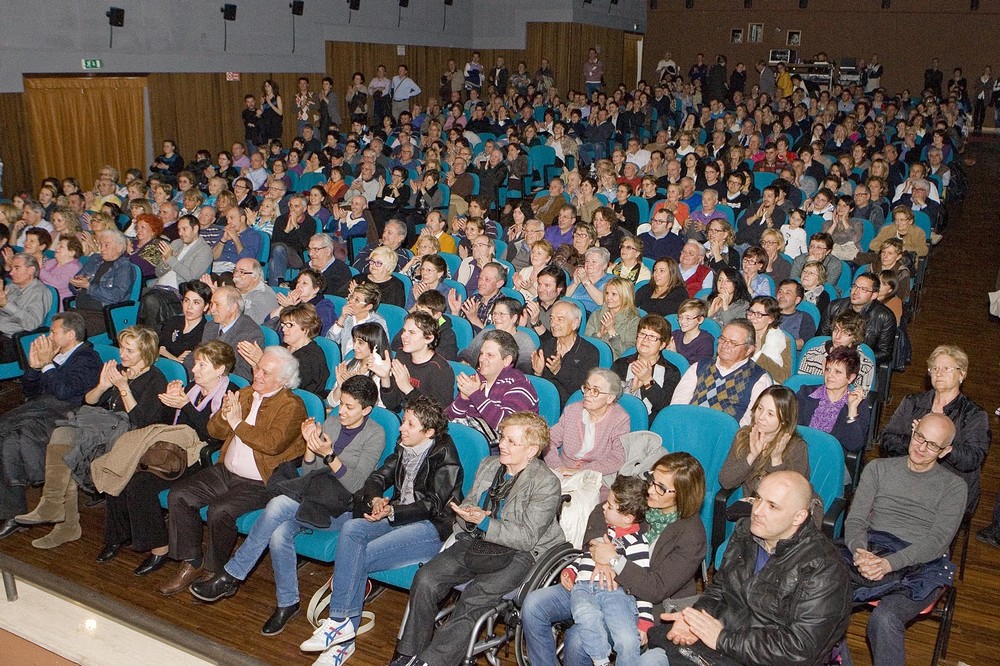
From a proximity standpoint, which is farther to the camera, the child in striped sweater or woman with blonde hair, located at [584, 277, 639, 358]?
woman with blonde hair, located at [584, 277, 639, 358]

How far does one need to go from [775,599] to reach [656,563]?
0.41 meters

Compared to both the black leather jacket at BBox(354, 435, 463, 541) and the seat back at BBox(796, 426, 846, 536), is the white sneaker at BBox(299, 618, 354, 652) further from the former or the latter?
the seat back at BBox(796, 426, 846, 536)

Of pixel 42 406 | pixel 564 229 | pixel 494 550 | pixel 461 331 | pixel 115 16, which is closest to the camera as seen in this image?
pixel 494 550

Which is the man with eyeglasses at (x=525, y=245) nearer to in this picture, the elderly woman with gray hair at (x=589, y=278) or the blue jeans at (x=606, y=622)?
the elderly woman with gray hair at (x=589, y=278)

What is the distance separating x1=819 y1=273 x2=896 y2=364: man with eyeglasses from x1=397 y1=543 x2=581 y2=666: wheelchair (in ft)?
8.55

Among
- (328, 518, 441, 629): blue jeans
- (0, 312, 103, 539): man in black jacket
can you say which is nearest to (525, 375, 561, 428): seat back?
(328, 518, 441, 629): blue jeans

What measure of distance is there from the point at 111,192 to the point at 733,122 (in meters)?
8.06

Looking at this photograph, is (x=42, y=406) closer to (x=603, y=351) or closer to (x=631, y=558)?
(x=603, y=351)

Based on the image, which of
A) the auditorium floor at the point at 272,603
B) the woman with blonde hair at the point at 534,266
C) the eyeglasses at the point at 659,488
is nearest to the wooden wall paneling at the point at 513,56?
the woman with blonde hair at the point at 534,266

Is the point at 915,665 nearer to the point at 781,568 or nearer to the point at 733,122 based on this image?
the point at 781,568

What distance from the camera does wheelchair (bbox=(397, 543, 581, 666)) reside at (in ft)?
9.95

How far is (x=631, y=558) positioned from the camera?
2979 millimetres

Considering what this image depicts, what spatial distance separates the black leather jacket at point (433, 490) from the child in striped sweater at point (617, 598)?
2.00ft

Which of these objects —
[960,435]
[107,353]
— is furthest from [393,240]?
[960,435]
